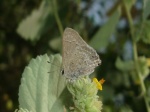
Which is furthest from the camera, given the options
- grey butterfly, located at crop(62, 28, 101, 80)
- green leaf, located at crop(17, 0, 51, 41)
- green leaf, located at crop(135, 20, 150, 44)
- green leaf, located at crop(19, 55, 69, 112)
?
green leaf, located at crop(17, 0, 51, 41)

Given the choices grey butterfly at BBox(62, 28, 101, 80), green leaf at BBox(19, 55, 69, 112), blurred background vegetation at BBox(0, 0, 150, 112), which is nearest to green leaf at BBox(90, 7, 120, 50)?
blurred background vegetation at BBox(0, 0, 150, 112)

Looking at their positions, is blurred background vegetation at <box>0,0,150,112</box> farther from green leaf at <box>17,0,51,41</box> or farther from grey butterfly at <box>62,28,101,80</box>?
grey butterfly at <box>62,28,101,80</box>

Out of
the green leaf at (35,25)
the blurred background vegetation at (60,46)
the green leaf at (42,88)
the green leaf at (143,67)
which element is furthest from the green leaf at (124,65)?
the green leaf at (42,88)

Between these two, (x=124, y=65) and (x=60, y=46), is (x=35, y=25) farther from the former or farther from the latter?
(x=124, y=65)

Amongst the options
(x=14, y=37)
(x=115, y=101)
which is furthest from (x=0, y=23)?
(x=115, y=101)

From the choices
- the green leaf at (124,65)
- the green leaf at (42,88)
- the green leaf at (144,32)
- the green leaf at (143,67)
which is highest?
the green leaf at (124,65)

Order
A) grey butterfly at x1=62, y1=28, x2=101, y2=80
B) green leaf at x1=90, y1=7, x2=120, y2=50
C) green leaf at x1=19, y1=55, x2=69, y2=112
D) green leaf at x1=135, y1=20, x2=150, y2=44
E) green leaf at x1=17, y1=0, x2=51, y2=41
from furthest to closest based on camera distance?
green leaf at x1=17, y1=0, x2=51, y2=41, green leaf at x1=90, y1=7, x2=120, y2=50, green leaf at x1=135, y1=20, x2=150, y2=44, grey butterfly at x1=62, y1=28, x2=101, y2=80, green leaf at x1=19, y1=55, x2=69, y2=112

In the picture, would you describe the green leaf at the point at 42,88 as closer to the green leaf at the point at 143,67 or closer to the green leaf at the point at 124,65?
the green leaf at the point at 143,67

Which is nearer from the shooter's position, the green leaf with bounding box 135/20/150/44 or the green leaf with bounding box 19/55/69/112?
the green leaf with bounding box 19/55/69/112

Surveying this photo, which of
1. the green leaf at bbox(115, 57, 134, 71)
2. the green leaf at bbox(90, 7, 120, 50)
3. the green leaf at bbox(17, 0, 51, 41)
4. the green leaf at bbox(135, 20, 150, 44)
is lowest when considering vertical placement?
the green leaf at bbox(135, 20, 150, 44)
